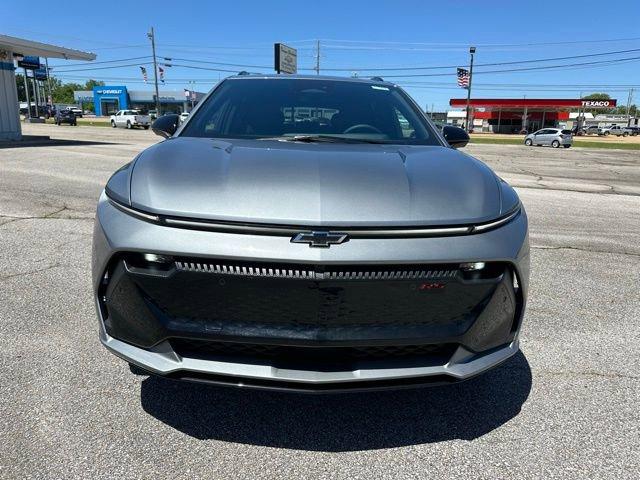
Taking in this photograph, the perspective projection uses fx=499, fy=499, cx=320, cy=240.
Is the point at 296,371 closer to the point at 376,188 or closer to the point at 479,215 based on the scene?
the point at 376,188

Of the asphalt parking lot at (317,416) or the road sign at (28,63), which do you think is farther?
the road sign at (28,63)

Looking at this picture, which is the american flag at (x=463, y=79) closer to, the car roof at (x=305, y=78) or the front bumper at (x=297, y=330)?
the car roof at (x=305, y=78)

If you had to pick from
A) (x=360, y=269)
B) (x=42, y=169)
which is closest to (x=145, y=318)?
Result: (x=360, y=269)

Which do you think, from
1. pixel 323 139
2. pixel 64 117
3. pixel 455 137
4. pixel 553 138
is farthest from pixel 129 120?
pixel 323 139

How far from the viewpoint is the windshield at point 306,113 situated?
316cm

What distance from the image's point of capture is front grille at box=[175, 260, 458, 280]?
6.05 ft

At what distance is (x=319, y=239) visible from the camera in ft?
6.07

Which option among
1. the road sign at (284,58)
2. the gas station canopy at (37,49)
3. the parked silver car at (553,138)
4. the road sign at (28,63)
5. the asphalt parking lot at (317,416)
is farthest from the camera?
→ the parked silver car at (553,138)

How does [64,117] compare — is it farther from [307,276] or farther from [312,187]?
[307,276]

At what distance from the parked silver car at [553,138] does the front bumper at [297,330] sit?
135ft

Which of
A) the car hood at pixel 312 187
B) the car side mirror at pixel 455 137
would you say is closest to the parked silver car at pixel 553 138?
the car side mirror at pixel 455 137

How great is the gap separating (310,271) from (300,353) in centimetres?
35

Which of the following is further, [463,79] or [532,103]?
[532,103]

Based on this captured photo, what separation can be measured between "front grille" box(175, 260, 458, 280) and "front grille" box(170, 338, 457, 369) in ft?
0.95
